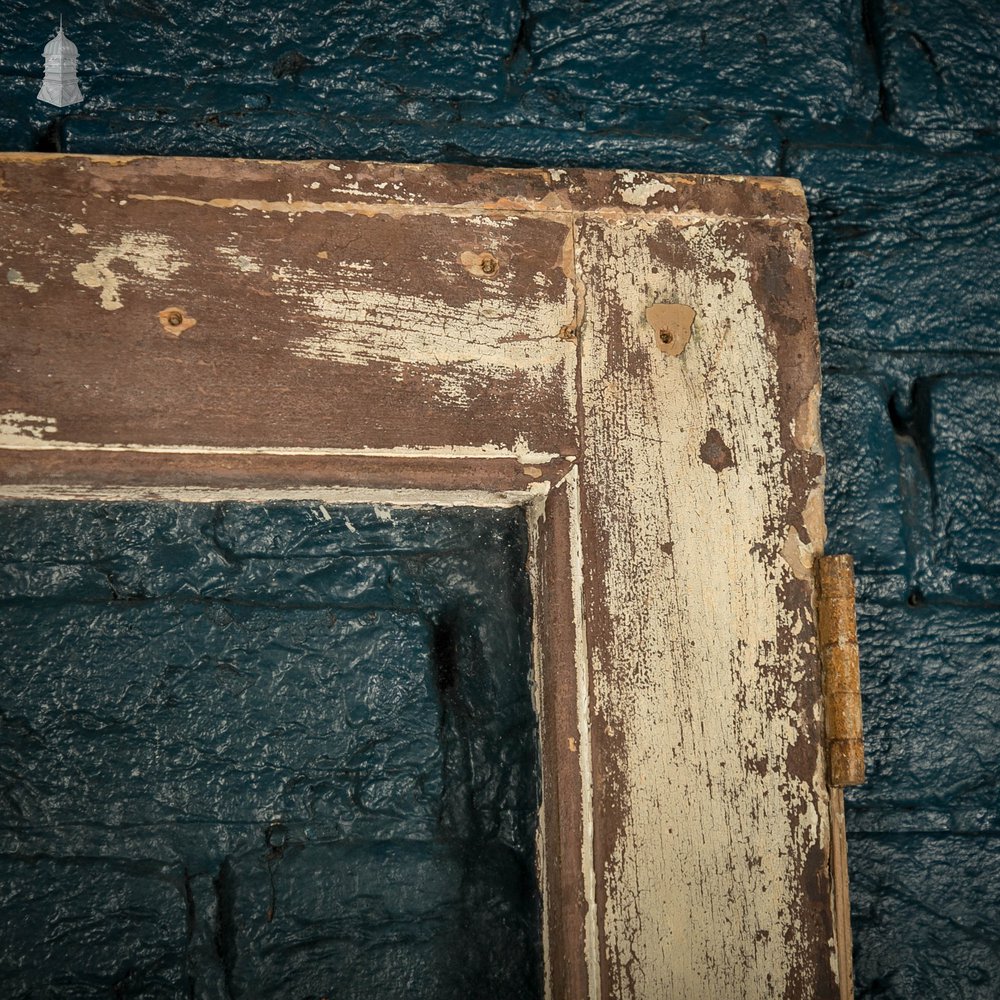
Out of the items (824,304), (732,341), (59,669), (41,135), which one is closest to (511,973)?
(59,669)

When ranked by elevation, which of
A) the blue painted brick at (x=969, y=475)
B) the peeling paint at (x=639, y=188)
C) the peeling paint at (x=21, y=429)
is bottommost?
the blue painted brick at (x=969, y=475)

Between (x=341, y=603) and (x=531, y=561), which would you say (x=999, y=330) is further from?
(x=341, y=603)

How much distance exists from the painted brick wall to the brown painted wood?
0.14 meters

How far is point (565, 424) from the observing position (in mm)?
1144

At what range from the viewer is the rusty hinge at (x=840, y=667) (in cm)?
112

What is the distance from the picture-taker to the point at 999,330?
1339 millimetres

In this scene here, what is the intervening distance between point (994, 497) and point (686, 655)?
51cm

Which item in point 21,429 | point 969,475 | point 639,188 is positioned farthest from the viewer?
point 969,475

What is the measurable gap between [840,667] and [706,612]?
0.54 ft

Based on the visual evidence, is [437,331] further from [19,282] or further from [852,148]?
[852,148]

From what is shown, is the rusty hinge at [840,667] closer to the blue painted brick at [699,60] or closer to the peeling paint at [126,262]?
the blue painted brick at [699,60]

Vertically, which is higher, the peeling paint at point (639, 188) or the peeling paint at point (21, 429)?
the peeling paint at point (639, 188)

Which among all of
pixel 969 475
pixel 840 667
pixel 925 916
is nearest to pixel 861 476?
pixel 969 475

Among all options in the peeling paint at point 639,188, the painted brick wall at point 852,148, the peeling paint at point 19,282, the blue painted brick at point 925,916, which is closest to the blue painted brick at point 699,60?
the painted brick wall at point 852,148
